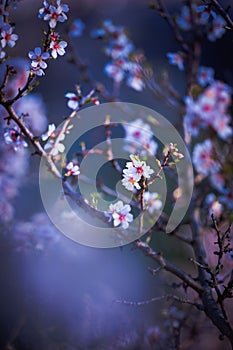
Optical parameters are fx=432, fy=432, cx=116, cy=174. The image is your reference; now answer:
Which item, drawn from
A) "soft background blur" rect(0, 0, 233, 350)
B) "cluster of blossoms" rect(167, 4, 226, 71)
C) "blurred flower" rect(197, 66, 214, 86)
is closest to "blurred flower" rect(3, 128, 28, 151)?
"soft background blur" rect(0, 0, 233, 350)

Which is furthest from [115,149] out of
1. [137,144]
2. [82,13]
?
[82,13]

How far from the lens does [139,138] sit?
259cm

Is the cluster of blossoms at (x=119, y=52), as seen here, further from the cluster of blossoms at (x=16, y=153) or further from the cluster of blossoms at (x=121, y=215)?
the cluster of blossoms at (x=121, y=215)

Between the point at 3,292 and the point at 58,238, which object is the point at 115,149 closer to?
the point at 58,238

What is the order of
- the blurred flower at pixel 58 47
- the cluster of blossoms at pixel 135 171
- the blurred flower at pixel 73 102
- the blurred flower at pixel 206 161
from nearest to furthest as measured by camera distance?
the cluster of blossoms at pixel 135 171 → the blurred flower at pixel 58 47 → the blurred flower at pixel 73 102 → the blurred flower at pixel 206 161

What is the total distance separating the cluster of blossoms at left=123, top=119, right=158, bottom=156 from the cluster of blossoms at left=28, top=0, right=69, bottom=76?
2.70ft

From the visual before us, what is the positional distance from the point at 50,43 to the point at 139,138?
1049 mm

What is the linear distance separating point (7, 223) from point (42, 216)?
0.79ft

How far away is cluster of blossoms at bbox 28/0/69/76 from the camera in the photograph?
164 cm

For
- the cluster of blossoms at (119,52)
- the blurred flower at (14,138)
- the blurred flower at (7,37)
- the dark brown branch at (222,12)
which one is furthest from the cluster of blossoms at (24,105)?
the dark brown branch at (222,12)

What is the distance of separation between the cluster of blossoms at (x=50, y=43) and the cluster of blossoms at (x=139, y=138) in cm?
82

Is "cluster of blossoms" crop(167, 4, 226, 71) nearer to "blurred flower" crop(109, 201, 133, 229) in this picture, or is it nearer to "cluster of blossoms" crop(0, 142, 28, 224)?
"blurred flower" crop(109, 201, 133, 229)

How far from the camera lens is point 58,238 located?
9.19ft

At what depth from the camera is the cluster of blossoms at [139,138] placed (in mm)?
2453
